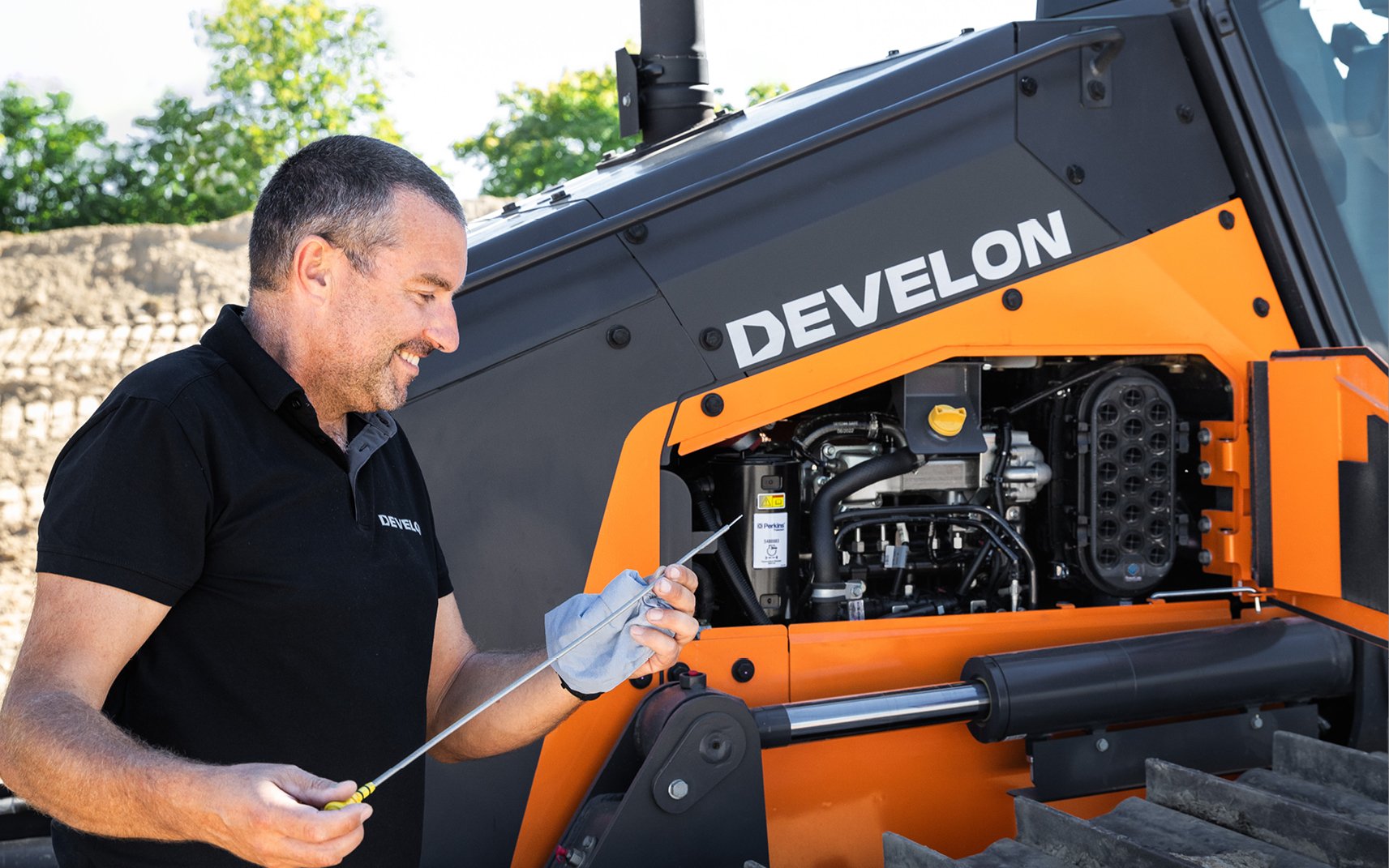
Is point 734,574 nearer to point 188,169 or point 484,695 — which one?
point 484,695

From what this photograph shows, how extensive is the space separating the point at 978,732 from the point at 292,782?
1796 mm

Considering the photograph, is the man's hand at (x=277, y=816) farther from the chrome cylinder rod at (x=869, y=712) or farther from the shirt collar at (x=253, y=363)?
the chrome cylinder rod at (x=869, y=712)

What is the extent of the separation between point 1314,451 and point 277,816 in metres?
2.35

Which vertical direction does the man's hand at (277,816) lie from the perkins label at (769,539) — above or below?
below

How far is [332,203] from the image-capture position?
1805mm

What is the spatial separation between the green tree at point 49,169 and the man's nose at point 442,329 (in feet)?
61.7

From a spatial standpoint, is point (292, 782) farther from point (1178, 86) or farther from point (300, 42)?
point (300, 42)

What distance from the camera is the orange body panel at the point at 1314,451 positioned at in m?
2.80

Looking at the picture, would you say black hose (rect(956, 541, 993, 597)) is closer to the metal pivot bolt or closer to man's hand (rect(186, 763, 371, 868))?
the metal pivot bolt

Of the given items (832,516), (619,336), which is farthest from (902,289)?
(619,336)

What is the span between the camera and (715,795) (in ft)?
8.43

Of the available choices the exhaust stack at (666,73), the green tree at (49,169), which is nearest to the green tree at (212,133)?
the green tree at (49,169)

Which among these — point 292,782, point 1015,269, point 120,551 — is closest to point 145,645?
point 120,551

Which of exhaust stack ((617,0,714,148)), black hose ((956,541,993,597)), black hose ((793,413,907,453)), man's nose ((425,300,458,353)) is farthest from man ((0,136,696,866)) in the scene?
exhaust stack ((617,0,714,148))
